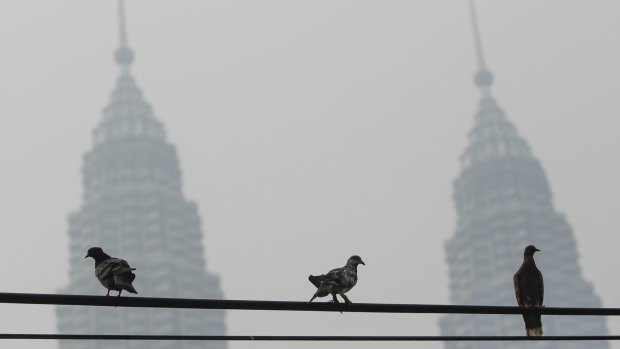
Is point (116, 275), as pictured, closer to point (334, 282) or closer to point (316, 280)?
point (316, 280)

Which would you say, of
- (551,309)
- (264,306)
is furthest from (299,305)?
(551,309)

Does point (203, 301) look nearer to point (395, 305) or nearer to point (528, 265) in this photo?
point (395, 305)

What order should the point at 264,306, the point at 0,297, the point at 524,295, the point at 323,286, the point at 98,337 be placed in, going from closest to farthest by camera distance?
the point at 0,297, the point at 264,306, the point at 98,337, the point at 323,286, the point at 524,295

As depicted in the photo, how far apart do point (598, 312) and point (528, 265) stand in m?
5.08

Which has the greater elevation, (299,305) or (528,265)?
(528,265)

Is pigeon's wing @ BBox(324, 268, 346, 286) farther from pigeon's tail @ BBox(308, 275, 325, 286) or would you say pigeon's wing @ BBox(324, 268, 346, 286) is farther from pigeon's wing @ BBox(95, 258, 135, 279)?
pigeon's wing @ BBox(95, 258, 135, 279)

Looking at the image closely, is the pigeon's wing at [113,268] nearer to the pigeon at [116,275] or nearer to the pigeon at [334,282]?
the pigeon at [116,275]

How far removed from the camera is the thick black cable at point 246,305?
7211 millimetres

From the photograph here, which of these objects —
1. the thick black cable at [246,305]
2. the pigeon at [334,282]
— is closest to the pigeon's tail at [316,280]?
the pigeon at [334,282]

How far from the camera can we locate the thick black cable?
7211 mm

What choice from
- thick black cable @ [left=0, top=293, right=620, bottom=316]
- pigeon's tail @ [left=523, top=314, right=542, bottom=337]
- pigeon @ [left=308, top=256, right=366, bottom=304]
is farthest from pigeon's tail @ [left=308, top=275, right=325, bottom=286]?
thick black cable @ [left=0, top=293, right=620, bottom=316]

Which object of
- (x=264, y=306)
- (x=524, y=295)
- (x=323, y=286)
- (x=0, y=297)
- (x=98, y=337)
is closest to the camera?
(x=0, y=297)

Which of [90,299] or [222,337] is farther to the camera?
[222,337]

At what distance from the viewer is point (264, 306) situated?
768 cm
